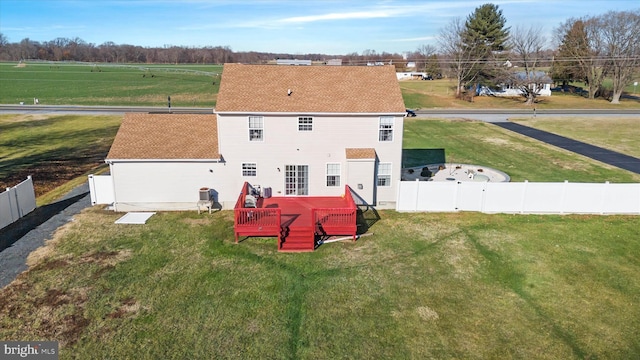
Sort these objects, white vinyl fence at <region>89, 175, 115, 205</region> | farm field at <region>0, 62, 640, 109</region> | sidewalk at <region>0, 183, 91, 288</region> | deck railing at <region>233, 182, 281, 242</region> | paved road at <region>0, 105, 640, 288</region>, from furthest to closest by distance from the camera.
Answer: farm field at <region>0, 62, 640, 109</region>, white vinyl fence at <region>89, 175, 115, 205</region>, deck railing at <region>233, 182, 281, 242</region>, paved road at <region>0, 105, 640, 288</region>, sidewalk at <region>0, 183, 91, 288</region>

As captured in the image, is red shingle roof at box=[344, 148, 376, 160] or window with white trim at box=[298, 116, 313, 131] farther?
window with white trim at box=[298, 116, 313, 131]

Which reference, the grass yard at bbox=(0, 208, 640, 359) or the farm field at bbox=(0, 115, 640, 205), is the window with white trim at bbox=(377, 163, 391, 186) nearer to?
the grass yard at bbox=(0, 208, 640, 359)

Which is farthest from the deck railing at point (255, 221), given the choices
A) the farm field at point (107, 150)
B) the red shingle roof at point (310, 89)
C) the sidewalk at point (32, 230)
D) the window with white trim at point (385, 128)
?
the farm field at point (107, 150)

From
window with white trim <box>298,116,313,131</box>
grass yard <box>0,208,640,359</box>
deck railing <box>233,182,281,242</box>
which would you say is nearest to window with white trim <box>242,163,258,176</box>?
window with white trim <box>298,116,313,131</box>

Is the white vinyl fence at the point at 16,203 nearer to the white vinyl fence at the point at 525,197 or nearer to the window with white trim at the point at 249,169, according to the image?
the window with white trim at the point at 249,169

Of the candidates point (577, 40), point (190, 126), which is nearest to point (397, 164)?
→ point (190, 126)

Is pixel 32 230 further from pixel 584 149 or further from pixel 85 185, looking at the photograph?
pixel 584 149

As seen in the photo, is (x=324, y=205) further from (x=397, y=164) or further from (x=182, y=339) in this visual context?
(x=182, y=339)
